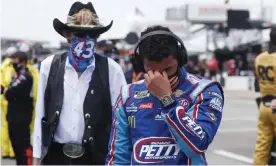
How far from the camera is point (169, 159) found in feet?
8.14

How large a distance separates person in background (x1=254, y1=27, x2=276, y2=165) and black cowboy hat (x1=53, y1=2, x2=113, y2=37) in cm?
276

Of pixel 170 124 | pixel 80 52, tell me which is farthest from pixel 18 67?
pixel 170 124

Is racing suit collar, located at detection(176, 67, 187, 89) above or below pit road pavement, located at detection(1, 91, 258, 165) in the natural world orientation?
above

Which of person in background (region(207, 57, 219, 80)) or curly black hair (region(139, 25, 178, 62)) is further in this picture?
person in background (region(207, 57, 219, 80))

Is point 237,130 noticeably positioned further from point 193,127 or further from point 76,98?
point 193,127

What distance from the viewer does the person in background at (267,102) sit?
259 inches

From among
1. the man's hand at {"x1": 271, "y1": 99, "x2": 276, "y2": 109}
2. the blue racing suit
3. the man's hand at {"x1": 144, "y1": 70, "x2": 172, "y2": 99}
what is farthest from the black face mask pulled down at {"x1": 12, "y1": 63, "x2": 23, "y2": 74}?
the man's hand at {"x1": 144, "y1": 70, "x2": 172, "y2": 99}

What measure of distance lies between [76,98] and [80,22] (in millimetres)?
542

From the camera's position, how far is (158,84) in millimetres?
2355

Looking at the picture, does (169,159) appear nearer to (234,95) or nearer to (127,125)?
(127,125)

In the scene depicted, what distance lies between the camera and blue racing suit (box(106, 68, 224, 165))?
235 cm

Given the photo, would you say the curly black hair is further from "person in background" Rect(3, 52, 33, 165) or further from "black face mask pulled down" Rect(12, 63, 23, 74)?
"black face mask pulled down" Rect(12, 63, 23, 74)

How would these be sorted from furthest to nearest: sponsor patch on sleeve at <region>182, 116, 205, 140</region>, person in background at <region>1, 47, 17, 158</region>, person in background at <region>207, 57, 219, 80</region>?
person in background at <region>207, 57, 219, 80</region> < person in background at <region>1, 47, 17, 158</region> < sponsor patch on sleeve at <region>182, 116, 205, 140</region>

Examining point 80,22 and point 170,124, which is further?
point 80,22
